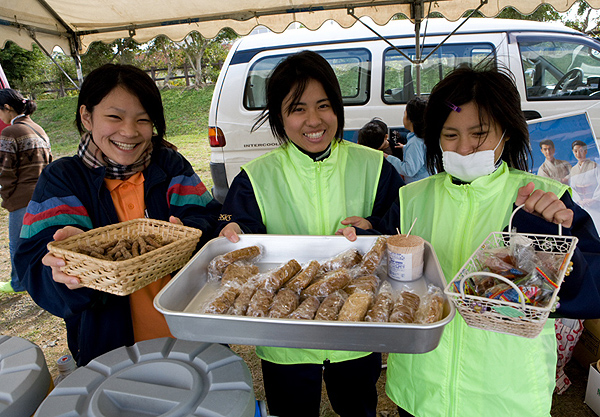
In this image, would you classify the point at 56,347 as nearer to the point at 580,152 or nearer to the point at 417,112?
the point at 417,112

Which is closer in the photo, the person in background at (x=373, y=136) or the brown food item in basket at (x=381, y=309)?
the brown food item in basket at (x=381, y=309)

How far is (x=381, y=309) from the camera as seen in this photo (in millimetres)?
1351

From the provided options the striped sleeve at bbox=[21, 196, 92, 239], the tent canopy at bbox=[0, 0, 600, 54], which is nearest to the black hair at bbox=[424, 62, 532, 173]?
the striped sleeve at bbox=[21, 196, 92, 239]

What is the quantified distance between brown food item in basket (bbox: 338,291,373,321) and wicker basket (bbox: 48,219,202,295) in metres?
0.76

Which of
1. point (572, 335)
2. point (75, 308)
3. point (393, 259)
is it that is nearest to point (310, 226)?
point (393, 259)

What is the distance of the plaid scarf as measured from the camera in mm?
1886

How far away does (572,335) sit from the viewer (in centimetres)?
308

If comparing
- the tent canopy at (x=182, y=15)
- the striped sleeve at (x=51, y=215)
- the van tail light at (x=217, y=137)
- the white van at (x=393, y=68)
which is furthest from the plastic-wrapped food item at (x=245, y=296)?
the van tail light at (x=217, y=137)

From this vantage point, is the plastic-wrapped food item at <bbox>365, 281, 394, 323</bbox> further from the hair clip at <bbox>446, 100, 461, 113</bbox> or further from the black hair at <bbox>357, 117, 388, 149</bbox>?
the black hair at <bbox>357, 117, 388, 149</bbox>

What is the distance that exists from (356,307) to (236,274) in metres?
0.57

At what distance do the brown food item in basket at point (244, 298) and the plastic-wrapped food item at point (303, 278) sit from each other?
156mm

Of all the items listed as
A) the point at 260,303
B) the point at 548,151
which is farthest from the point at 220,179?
the point at 260,303

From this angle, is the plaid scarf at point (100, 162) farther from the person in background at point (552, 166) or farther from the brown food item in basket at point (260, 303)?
the person in background at point (552, 166)

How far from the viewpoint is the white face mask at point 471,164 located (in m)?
1.60
